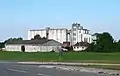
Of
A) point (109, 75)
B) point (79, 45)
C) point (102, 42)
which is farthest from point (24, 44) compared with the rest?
point (109, 75)

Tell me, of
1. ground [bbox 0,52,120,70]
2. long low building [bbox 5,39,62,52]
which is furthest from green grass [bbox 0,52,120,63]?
long low building [bbox 5,39,62,52]

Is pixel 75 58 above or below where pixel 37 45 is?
below

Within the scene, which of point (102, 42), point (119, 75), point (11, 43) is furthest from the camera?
point (11, 43)

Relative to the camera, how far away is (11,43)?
190 m

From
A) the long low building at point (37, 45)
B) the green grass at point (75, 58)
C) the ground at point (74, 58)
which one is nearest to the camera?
the ground at point (74, 58)

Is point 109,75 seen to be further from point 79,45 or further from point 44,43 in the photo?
point 79,45

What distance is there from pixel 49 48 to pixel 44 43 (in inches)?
205

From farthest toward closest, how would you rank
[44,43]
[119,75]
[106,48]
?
[44,43] → [106,48] → [119,75]

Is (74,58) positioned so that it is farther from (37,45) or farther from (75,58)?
(37,45)

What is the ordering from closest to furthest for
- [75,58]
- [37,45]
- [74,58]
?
[74,58] → [75,58] → [37,45]

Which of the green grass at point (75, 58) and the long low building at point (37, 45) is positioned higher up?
the long low building at point (37, 45)

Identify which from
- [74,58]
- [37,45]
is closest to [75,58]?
[74,58]

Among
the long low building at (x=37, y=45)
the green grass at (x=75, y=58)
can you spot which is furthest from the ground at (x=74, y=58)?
the long low building at (x=37, y=45)

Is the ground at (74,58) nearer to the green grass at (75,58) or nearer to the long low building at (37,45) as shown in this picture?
the green grass at (75,58)
